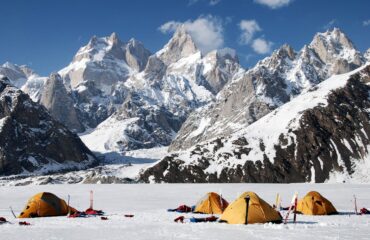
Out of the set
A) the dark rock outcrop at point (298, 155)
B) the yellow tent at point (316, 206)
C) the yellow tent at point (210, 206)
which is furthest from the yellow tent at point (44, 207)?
the dark rock outcrop at point (298, 155)

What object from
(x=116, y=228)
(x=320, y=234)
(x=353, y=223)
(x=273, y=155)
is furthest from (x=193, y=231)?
(x=273, y=155)

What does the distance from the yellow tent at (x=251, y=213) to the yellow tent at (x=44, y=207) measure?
1364 centimetres

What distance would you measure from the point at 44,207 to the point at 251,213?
16361mm

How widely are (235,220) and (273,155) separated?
141081 mm

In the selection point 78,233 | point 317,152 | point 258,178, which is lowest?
point 78,233

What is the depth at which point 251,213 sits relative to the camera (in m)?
31.5

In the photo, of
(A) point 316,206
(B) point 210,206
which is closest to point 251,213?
(B) point 210,206

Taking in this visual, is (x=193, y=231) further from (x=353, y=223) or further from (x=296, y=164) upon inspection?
(x=296, y=164)

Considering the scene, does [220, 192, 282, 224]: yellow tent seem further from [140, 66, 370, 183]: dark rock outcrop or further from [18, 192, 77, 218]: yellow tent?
[140, 66, 370, 183]: dark rock outcrop

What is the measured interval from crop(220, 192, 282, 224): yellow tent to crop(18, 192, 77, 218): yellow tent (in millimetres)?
13639

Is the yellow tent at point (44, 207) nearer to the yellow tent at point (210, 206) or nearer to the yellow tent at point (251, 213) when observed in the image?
the yellow tent at point (210, 206)

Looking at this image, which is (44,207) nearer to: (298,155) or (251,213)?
(251,213)

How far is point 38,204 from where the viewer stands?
3684 cm

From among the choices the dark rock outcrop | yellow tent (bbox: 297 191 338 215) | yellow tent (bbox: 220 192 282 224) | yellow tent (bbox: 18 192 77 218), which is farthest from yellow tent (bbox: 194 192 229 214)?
the dark rock outcrop
